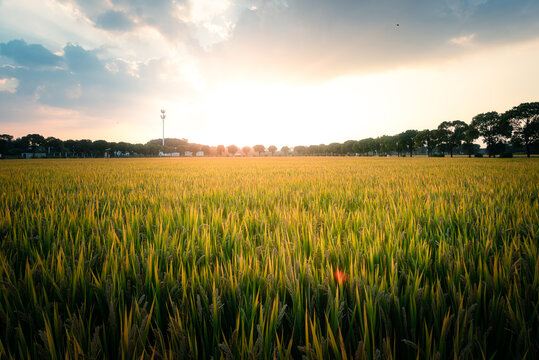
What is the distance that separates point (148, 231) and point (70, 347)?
1852mm

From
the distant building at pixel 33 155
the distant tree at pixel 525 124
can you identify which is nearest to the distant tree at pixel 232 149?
the distant building at pixel 33 155

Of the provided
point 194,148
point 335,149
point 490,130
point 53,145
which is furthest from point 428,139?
point 53,145

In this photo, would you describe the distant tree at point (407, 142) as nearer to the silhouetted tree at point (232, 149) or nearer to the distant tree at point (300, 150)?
the distant tree at point (300, 150)

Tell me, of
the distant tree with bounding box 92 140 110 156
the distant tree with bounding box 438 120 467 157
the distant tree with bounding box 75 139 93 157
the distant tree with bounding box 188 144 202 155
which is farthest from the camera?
the distant tree with bounding box 188 144 202 155

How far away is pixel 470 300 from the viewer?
3.60 feet

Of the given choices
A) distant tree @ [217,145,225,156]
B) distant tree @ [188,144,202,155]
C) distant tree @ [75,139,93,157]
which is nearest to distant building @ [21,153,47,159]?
distant tree @ [75,139,93,157]

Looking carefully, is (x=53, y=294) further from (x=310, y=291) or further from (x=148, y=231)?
(x=310, y=291)

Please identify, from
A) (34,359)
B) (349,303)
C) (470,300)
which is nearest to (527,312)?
(470,300)

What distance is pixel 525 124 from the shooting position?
48.2m

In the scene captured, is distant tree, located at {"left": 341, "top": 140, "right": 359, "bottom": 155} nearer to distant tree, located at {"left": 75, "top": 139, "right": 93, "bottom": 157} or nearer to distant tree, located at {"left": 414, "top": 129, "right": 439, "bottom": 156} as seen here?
distant tree, located at {"left": 414, "top": 129, "right": 439, "bottom": 156}

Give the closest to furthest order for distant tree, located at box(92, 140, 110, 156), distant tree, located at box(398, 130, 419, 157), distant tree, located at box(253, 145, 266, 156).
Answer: distant tree, located at box(398, 130, 419, 157)
distant tree, located at box(92, 140, 110, 156)
distant tree, located at box(253, 145, 266, 156)

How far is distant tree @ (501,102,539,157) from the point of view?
4703 centimetres

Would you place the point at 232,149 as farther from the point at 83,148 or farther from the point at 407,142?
the point at 407,142

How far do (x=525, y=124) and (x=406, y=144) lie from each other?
44232 mm
